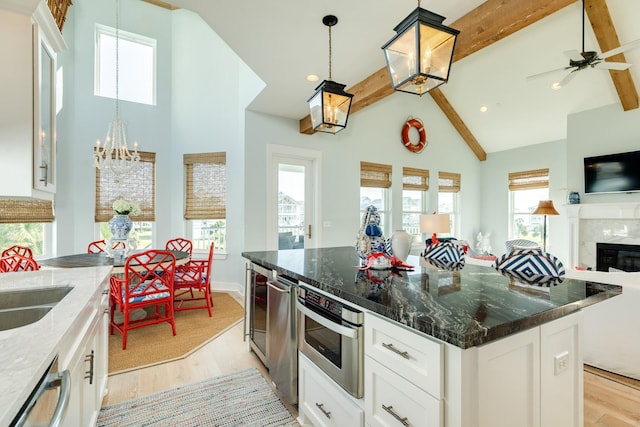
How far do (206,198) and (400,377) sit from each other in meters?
4.45

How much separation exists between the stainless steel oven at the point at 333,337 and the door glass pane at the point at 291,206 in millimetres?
2934

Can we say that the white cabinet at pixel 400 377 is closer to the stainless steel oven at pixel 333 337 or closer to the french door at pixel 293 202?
the stainless steel oven at pixel 333 337

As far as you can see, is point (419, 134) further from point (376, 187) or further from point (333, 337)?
point (333, 337)

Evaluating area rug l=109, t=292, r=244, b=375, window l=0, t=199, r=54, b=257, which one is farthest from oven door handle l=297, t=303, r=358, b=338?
window l=0, t=199, r=54, b=257

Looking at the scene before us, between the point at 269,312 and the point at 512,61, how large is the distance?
545 centimetres

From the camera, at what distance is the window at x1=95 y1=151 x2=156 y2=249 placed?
4.51m

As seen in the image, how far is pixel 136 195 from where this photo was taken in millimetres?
4734

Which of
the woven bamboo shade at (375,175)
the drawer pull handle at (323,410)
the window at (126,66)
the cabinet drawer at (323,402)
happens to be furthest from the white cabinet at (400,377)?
the window at (126,66)

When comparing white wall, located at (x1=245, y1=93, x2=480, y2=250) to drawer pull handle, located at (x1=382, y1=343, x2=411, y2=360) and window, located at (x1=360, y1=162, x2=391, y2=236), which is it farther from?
drawer pull handle, located at (x1=382, y1=343, x2=411, y2=360)

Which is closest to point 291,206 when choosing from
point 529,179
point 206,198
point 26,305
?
point 206,198

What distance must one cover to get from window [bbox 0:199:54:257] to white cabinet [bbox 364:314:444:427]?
15.4 feet

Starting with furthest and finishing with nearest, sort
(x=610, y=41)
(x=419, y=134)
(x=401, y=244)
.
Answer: (x=419, y=134)
(x=610, y=41)
(x=401, y=244)

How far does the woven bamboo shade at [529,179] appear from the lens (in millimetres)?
6039

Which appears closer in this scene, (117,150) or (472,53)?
(472,53)
